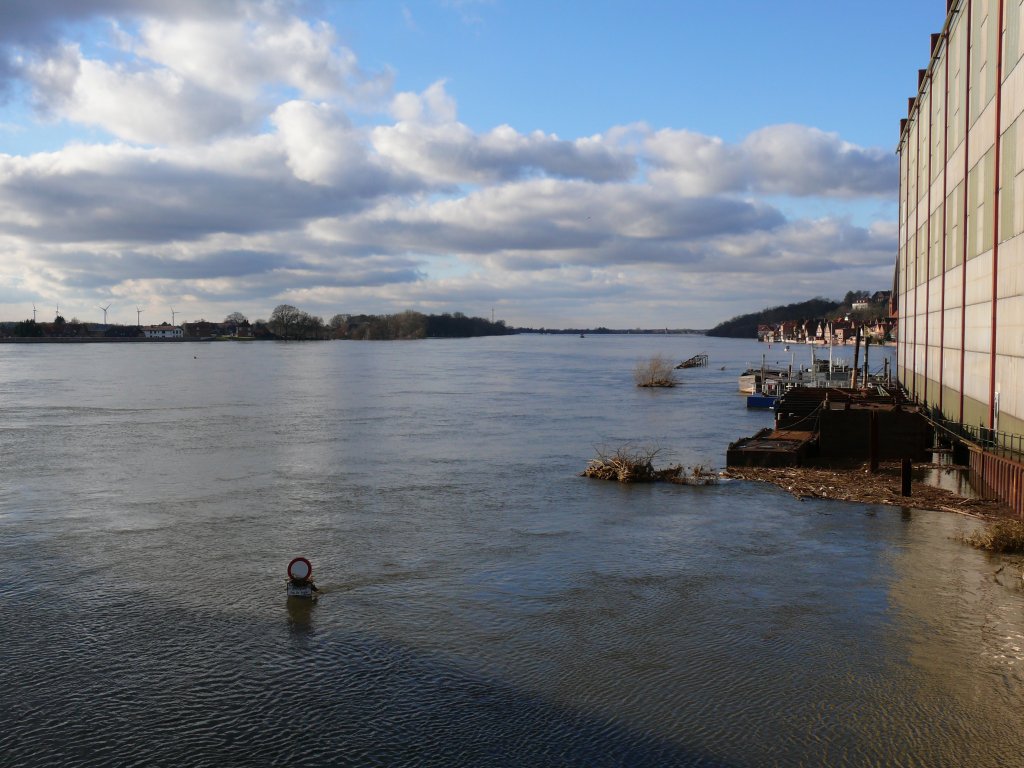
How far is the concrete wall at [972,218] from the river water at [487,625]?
6.03 m

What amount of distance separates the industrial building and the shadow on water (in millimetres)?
17029

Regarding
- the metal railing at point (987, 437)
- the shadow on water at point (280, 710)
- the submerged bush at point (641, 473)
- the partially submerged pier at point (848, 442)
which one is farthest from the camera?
the partially submerged pier at point (848, 442)

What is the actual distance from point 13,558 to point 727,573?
1594 centimetres

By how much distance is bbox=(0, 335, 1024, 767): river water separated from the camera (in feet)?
36.6

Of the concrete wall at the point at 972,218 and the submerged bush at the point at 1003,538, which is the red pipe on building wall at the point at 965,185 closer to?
the concrete wall at the point at 972,218

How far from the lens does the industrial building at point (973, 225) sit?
77.2 ft

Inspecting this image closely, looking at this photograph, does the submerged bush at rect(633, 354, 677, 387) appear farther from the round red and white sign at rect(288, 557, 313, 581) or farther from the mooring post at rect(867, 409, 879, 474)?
the round red and white sign at rect(288, 557, 313, 581)

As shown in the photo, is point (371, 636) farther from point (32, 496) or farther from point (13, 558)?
point (32, 496)

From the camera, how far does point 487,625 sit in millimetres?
15367

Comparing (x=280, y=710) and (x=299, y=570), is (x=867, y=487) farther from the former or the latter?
(x=280, y=710)

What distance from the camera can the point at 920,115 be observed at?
4534 centimetres

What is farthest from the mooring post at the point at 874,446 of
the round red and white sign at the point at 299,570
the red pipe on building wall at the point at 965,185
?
the round red and white sign at the point at 299,570

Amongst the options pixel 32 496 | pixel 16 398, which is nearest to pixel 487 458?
pixel 32 496

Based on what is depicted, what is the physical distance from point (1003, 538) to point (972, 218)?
14174 millimetres
